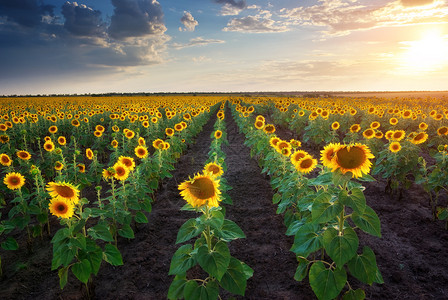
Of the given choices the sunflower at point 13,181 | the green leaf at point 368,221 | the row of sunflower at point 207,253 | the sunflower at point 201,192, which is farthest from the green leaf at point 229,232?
the sunflower at point 13,181

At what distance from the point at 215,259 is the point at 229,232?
1.06ft

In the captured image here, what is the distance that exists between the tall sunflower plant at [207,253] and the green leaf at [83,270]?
119 centimetres

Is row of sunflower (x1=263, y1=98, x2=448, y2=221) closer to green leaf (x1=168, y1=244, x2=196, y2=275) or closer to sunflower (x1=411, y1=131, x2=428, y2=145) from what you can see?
sunflower (x1=411, y1=131, x2=428, y2=145)

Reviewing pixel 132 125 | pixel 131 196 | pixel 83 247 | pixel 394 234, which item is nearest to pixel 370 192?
pixel 394 234

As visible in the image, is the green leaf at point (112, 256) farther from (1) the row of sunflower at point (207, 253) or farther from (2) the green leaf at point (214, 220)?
(2) the green leaf at point (214, 220)

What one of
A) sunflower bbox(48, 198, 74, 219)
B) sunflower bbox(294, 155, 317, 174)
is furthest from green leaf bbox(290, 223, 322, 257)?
sunflower bbox(48, 198, 74, 219)

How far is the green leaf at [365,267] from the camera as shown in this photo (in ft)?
9.30

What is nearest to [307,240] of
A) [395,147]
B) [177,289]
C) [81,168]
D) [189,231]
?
[189,231]

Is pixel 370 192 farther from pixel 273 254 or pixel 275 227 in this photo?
pixel 273 254

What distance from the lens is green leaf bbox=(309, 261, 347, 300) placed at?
2859 millimetres

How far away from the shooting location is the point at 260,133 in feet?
32.0

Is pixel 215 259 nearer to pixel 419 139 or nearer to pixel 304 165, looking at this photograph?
pixel 304 165

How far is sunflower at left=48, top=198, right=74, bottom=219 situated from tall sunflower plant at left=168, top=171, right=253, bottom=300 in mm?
1527

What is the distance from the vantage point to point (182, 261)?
2971mm
